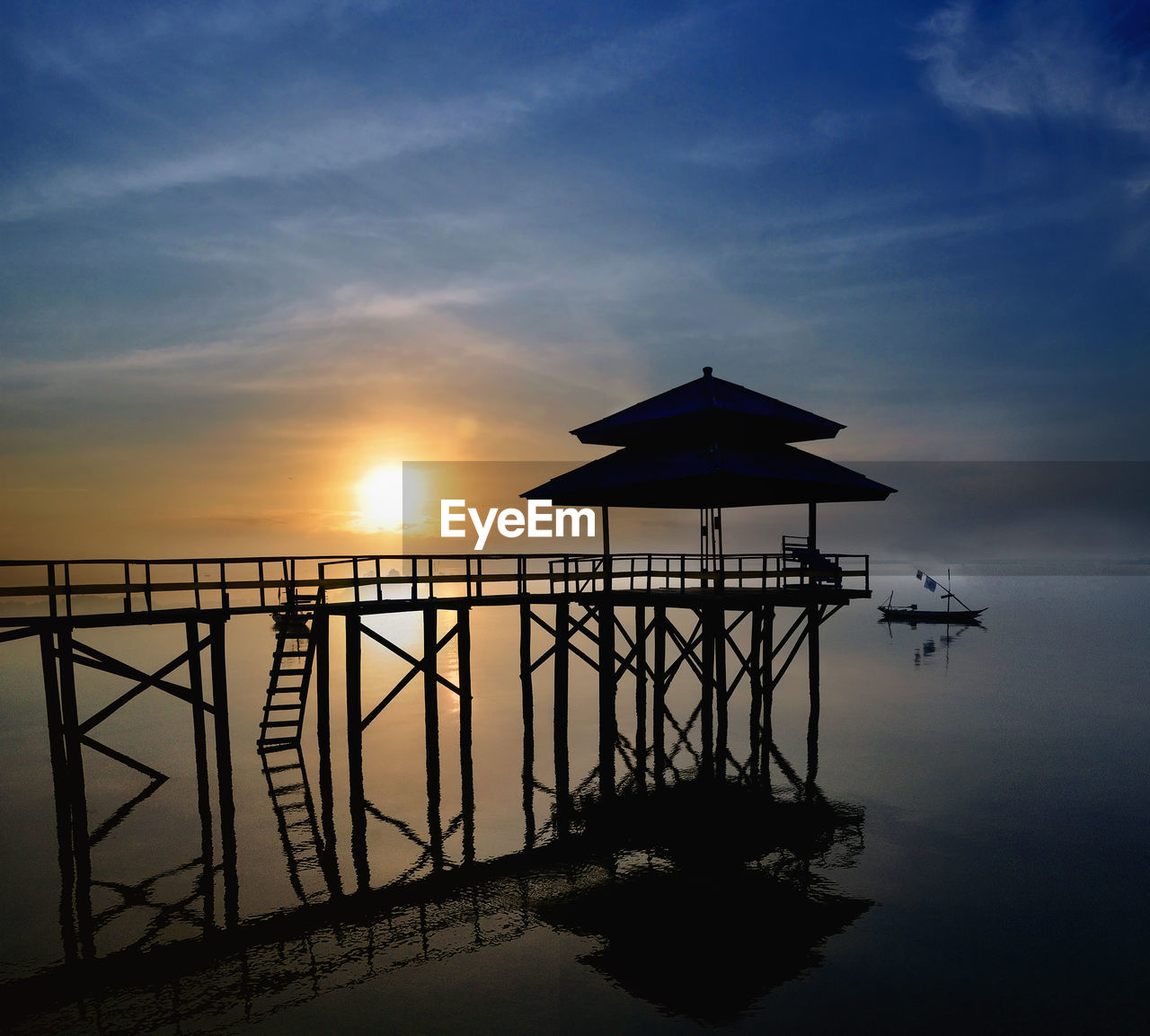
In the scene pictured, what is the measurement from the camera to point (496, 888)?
13.8 m

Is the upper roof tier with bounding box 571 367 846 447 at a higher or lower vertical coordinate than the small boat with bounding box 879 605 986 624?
higher

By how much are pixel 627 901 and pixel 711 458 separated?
10376 mm

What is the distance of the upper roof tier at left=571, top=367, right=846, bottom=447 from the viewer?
2059cm

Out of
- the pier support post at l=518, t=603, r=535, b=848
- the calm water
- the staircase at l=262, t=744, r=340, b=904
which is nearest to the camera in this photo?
the calm water

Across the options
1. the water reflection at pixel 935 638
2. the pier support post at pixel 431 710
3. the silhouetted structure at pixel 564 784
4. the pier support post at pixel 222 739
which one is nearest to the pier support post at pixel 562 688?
the silhouetted structure at pixel 564 784

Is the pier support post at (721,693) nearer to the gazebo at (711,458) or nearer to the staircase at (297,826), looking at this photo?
the gazebo at (711,458)

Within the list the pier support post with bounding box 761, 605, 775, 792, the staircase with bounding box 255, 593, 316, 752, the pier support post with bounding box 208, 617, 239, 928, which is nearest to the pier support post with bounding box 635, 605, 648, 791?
the pier support post with bounding box 761, 605, 775, 792

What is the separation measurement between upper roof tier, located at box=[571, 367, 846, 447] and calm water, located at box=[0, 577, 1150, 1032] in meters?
9.50

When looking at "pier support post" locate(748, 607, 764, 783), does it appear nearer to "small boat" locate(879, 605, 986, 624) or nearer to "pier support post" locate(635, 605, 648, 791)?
"pier support post" locate(635, 605, 648, 791)

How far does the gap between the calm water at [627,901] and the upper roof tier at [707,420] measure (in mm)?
9500

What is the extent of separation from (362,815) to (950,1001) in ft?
42.1

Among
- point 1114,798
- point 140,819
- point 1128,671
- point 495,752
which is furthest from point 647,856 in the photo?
point 1128,671

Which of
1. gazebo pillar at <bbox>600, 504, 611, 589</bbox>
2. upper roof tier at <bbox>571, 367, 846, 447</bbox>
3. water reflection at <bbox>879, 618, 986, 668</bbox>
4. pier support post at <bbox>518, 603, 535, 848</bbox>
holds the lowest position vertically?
water reflection at <bbox>879, 618, 986, 668</bbox>

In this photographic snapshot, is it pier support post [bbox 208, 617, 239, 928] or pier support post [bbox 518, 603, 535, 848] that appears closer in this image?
pier support post [bbox 208, 617, 239, 928]
